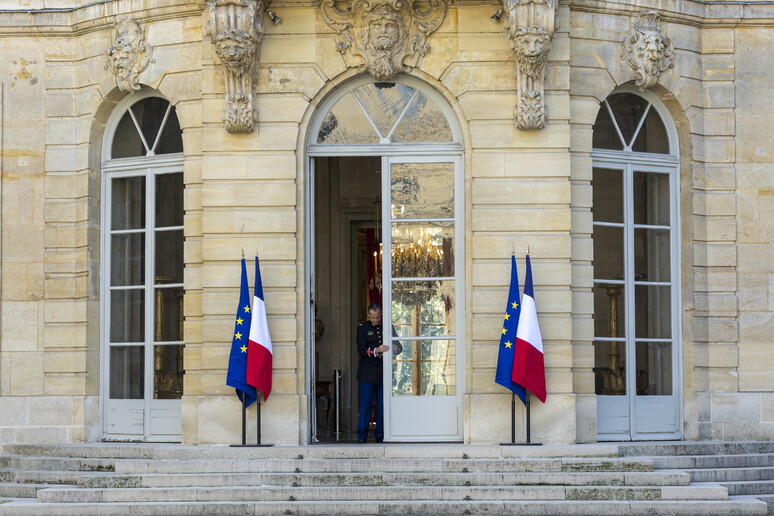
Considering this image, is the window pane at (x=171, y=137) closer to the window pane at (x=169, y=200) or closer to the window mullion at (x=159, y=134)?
the window mullion at (x=159, y=134)

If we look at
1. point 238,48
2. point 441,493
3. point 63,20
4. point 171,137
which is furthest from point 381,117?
point 441,493

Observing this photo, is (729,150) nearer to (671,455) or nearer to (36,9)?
(671,455)

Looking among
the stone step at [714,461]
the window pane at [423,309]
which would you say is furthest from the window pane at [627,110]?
the stone step at [714,461]

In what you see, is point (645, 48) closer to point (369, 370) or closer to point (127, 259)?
point (369, 370)

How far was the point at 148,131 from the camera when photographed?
16359 millimetres

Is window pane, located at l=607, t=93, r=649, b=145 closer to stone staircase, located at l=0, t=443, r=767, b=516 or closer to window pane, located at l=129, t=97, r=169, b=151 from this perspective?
stone staircase, located at l=0, t=443, r=767, b=516

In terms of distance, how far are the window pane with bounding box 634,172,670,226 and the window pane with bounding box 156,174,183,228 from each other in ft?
16.5

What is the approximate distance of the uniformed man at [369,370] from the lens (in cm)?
1594

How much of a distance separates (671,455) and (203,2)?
6.66 metres

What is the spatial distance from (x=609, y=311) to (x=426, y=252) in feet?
7.17

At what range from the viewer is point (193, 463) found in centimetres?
1374

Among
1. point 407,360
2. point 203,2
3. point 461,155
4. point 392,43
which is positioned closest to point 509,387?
point 407,360

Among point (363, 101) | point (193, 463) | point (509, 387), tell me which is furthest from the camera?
point (363, 101)

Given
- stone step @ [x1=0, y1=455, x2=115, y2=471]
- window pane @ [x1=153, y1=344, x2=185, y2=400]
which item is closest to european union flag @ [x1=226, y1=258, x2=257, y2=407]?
window pane @ [x1=153, y1=344, x2=185, y2=400]
